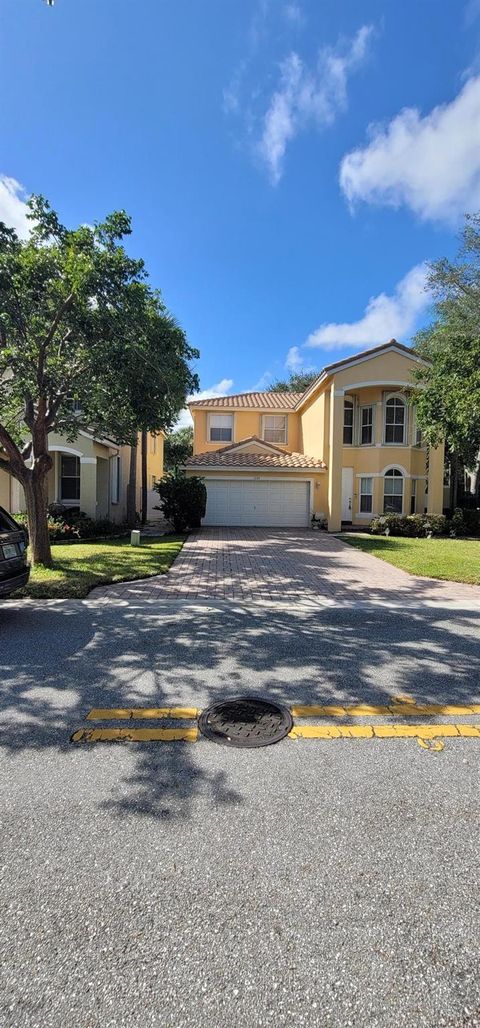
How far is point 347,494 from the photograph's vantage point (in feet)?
69.9

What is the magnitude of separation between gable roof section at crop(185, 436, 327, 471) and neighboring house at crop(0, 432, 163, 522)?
3.27m

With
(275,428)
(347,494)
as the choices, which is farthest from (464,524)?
(275,428)

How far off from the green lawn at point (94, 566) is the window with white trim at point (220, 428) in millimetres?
12784

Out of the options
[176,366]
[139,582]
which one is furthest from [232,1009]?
[176,366]

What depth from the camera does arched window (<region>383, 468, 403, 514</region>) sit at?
20562mm

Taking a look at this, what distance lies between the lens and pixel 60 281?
8.37 metres

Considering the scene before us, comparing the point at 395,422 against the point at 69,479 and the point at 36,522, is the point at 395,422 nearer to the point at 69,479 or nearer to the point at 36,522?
the point at 69,479

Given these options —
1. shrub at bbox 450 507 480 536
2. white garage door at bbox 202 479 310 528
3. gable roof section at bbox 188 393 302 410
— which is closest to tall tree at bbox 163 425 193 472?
gable roof section at bbox 188 393 302 410

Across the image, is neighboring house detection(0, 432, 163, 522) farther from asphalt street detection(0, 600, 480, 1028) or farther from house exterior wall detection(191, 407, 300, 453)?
asphalt street detection(0, 600, 480, 1028)

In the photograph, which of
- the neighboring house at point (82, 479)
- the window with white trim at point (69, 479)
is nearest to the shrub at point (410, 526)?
the neighboring house at point (82, 479)

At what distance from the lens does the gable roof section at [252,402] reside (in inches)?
1050

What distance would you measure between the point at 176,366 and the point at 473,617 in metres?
7.42

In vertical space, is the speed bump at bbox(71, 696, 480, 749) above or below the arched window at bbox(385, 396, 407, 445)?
below

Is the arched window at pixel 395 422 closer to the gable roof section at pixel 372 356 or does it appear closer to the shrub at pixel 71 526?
the gable roof section at pixel 372 356
